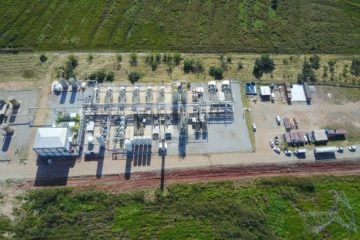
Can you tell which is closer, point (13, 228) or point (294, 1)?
point (13, 228)

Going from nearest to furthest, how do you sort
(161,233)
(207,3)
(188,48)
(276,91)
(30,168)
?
(161,233)
(30,168)
(276,91)
(188,48)
(207,3)

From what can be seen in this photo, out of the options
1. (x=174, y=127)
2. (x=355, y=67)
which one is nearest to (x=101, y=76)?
(x=174, y=127)

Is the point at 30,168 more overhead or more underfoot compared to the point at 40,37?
more underfoot

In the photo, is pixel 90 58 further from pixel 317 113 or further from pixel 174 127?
pixel 317 113

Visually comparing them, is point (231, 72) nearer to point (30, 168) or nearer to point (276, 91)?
point (276, 91)

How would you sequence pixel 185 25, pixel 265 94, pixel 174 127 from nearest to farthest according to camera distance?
pixel 174 127 → pixel 265 94 → pixel 185 25

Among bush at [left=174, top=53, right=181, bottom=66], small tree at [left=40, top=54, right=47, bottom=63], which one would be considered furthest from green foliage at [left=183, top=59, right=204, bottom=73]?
small tree at [left=40, top=54, right=47, bottom=63]

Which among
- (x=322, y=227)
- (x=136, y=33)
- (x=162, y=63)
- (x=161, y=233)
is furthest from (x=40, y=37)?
(x=322, y=227)

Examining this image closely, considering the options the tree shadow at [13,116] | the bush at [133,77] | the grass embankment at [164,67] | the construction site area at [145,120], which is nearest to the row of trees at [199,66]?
the bush at [133,77]
